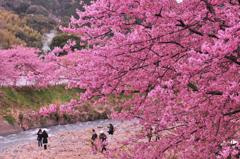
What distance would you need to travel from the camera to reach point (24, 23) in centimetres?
9175

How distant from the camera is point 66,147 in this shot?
31172 mm

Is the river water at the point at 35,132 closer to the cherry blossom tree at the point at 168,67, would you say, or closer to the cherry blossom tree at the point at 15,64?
the cherry blossom tree at the point at 15,64

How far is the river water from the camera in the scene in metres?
33.8

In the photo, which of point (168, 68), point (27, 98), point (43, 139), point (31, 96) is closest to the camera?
point (168, 68)

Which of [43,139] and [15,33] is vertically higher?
[15,33]

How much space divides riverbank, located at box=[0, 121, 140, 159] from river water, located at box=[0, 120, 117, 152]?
0.75 metres

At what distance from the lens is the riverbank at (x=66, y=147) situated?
27328 millimetres

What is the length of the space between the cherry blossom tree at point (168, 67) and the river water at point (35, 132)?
23376 mm

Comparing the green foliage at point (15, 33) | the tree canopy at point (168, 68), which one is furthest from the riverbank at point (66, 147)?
the green foliage at point (15, 33)

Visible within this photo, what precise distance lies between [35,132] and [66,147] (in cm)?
807

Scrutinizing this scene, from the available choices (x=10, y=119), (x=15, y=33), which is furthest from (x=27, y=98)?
(x=15, y=33)

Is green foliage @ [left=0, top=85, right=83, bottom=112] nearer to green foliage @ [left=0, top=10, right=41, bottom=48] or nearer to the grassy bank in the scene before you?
the grassy bank

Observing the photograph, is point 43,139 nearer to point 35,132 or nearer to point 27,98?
point 35,132

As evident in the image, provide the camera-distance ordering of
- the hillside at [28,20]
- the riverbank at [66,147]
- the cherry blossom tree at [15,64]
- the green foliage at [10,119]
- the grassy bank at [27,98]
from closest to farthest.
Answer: the riverbank at [66,147]
the green foliage at [10,119]
the grassy bank at [27,98]
the cherry blossom tree at [15,64]
the hillside at [28,20]
